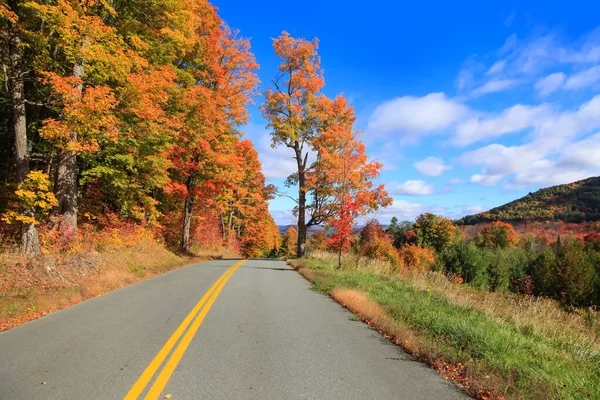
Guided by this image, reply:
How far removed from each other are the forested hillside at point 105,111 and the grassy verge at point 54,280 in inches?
34.7

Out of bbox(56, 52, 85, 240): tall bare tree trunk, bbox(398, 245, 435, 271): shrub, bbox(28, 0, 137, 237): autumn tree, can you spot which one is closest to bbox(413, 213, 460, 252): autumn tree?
bbox(398, 245, 435, 271): shrub

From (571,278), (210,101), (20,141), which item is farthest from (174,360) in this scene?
(571,278)

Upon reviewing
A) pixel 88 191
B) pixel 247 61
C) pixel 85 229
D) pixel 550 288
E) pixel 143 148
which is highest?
pixel 247 61

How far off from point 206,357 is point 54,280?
6898 millimetres

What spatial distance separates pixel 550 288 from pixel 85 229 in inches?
1624

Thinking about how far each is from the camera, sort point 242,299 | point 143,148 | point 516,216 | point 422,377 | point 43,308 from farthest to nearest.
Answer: point 516,216 → point 143,148 → point 242,299 → point 43,308 → point 422,377

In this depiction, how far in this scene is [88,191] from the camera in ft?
55.0

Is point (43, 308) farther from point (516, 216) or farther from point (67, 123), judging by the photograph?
point (516, 216)

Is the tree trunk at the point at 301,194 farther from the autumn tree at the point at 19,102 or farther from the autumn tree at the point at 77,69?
the autumn tree at the point at 19,102

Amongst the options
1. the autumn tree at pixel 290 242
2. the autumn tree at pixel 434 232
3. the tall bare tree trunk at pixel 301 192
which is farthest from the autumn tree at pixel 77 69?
the autumn tree at pixel 290 242

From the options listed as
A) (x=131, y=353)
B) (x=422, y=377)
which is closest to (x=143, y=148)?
(x=131, y=353)

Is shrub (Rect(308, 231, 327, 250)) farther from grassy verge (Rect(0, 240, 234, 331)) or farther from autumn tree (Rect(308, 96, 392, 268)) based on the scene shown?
grassy verge (Rect(0, 240, 234, 331))

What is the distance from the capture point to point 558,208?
171 meters

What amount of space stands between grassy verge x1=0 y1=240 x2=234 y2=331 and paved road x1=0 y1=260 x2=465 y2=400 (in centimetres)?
53
